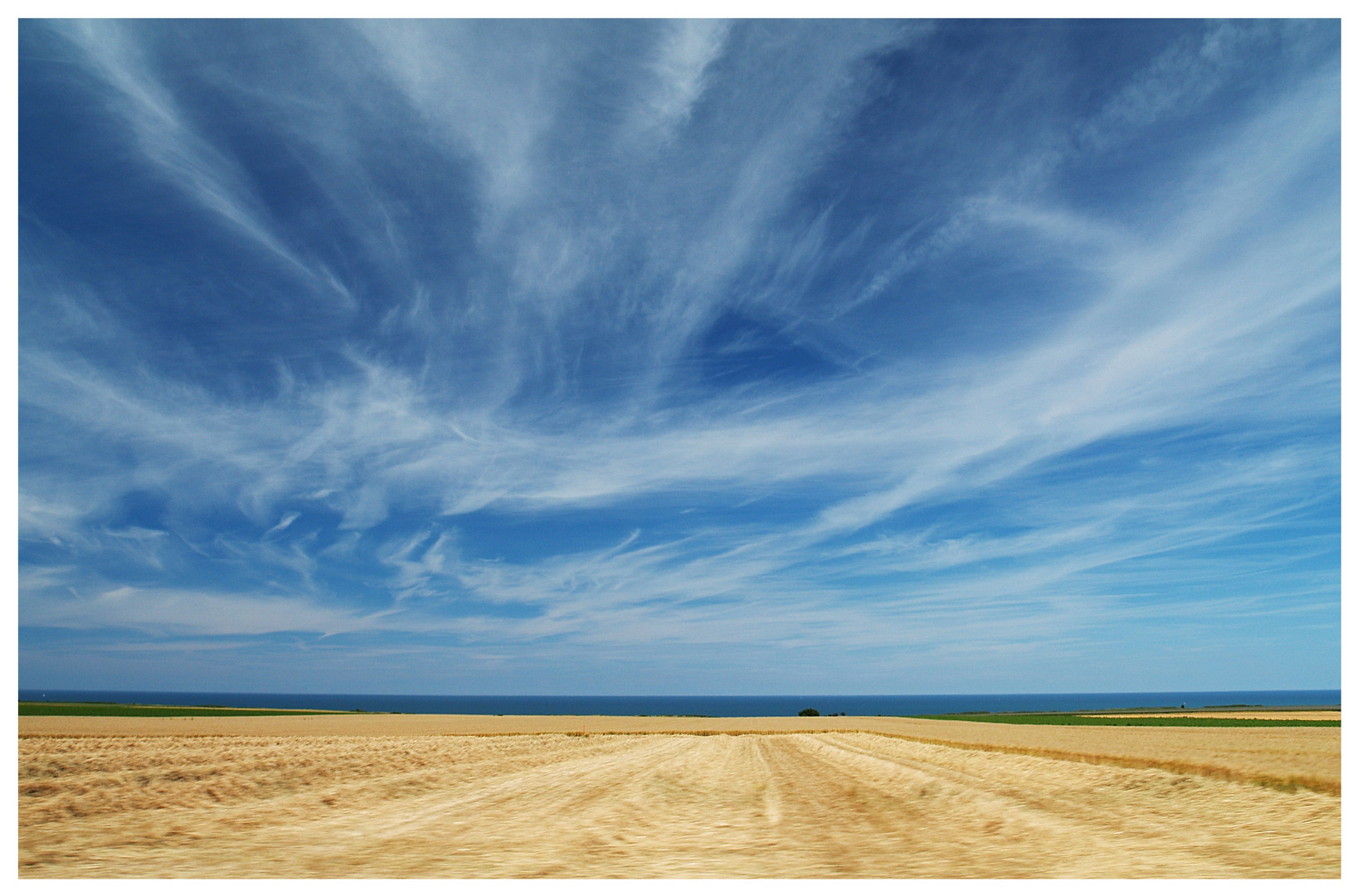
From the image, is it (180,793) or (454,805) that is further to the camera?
(180,793)

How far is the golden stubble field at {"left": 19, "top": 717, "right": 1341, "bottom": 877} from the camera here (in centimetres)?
1270

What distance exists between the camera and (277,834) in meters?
15.8

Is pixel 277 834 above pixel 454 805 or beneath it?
above

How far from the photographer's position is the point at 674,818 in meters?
18.3

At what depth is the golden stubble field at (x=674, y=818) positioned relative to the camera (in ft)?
41.7

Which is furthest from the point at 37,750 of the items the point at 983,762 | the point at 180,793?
the point at 983,762

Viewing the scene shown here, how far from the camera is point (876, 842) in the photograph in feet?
49.4

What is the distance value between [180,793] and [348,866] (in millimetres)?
14579
